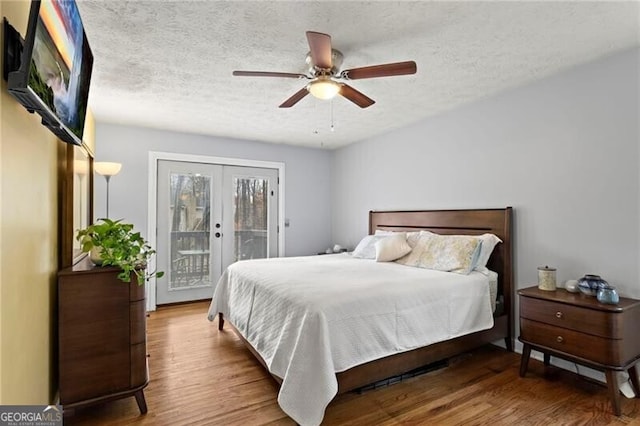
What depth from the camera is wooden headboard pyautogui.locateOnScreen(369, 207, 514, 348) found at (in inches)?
119

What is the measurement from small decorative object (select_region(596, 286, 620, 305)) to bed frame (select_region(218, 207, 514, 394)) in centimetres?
85

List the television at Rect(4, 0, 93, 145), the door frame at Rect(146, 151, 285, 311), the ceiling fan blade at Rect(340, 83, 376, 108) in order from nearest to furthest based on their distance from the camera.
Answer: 1. the television at Rect(4, 0, 93, 145)
2. the ceiling fan blade at Rect(340, 83, 376, 108)
3. the door frame at Rect(146, 151, 285, 311)

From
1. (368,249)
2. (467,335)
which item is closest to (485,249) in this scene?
(467,335)

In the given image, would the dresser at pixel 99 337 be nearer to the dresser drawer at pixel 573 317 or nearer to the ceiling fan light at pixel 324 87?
the ceiling fan light at pixel 324 87

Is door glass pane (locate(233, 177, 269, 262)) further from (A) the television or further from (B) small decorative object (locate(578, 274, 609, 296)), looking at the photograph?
(B) small decorative object (locate(578, 274, 609, 296))

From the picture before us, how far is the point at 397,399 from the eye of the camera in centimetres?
221

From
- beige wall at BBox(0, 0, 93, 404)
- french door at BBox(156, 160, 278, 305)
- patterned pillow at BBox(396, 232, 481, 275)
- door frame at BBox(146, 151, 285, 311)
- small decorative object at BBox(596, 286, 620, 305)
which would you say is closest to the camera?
beige wall at BBox(0, 0, 93, 404)

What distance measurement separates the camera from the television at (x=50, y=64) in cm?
112

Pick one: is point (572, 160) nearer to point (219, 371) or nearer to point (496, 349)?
point (496, 349)

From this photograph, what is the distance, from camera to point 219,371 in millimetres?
2605

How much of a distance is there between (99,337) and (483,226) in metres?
3.31

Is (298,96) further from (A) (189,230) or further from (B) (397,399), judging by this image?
(A) (189,230)

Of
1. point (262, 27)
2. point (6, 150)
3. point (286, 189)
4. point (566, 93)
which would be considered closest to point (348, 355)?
point (6, 150)

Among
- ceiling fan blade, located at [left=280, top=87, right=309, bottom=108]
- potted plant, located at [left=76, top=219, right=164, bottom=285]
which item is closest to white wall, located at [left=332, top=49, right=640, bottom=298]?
ceiling fan blade, located at [left=280, top=87, right=309, bottom=108]
